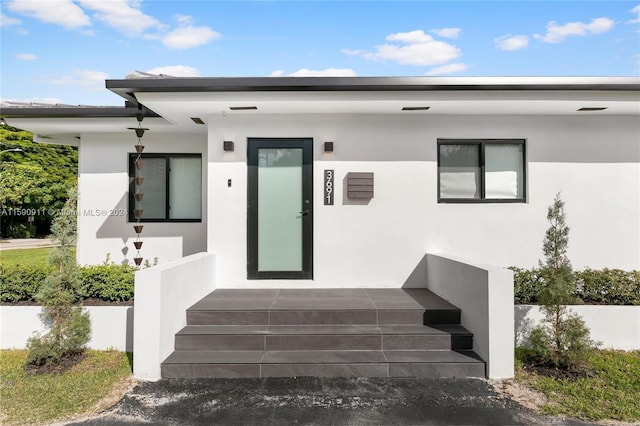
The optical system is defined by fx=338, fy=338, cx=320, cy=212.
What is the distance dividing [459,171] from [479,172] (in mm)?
325

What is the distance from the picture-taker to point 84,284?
4879 millimetres

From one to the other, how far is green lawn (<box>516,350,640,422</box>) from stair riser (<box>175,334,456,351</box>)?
3.26ft

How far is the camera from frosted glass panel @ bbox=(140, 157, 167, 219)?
6.89 meters

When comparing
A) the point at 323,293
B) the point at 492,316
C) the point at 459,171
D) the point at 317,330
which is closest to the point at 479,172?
the point at 459,171

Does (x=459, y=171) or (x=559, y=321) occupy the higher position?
(x=459, y=171)

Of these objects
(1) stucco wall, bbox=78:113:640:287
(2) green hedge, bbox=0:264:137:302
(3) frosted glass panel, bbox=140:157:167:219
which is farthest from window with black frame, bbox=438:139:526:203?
(3) frosted glass panel, bbox=140:157:167:219

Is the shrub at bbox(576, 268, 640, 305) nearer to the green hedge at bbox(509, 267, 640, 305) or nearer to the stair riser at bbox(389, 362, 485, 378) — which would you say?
the green hedge at bbox(509, 267, 640, 305)

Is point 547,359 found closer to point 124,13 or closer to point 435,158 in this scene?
point 435,158

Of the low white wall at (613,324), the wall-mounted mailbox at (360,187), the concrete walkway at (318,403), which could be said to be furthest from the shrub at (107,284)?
the low white wall at (613,324)

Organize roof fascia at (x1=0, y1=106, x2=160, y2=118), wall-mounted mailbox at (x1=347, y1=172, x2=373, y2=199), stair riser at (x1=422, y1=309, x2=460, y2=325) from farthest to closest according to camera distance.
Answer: wall-mounted mailbox at (x1=347, y1=172, x2=373, y2=199) < roof fascia at (x1=0, y1=106, x2=160, y2=118) < stair riser at (x1=422, y1=309, x2=460, y2=325)

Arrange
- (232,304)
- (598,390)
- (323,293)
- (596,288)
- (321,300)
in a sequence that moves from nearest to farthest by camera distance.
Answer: (598,390)
(232,304)
(596,288)
(321,300)
(323,293)

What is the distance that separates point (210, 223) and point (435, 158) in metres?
3.91

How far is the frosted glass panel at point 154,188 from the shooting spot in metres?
6.89

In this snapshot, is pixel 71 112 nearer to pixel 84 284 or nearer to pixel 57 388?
pixel 84 284
